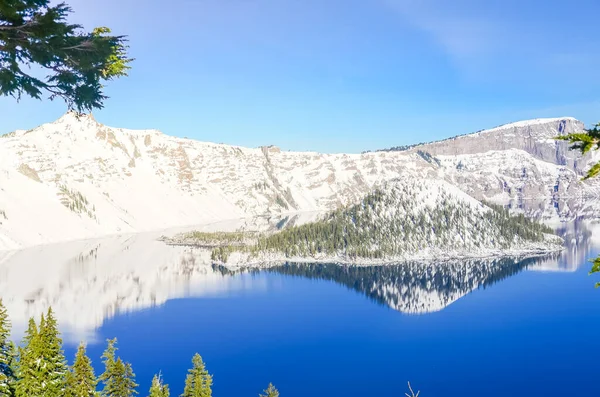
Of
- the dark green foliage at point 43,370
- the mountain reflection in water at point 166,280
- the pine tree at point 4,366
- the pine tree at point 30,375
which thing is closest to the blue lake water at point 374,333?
the mountain reflection in water at point 166,280

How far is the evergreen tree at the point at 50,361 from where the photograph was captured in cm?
2772

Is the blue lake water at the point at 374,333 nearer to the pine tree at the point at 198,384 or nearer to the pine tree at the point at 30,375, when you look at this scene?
the pine tree at the point at 198,384

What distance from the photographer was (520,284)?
143 m

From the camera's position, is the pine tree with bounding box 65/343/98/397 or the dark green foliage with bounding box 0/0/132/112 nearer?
the dark green foliage with bounding box 0/0/132/112

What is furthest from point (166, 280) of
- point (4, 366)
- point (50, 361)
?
point (4, 366)

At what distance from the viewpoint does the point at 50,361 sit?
28.4 m

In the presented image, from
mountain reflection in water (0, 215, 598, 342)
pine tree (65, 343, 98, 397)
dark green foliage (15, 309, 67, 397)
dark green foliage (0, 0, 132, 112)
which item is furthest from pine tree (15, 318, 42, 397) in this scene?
mountain reflection in water (0, 215, 598, 342)

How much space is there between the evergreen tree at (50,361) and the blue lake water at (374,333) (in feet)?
157

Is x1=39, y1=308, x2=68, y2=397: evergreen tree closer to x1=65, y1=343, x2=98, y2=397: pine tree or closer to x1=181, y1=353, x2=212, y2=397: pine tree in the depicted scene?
x1=65, y1=343, x2=98, y2=397: pine tree

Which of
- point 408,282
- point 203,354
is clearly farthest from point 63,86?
point 408,282


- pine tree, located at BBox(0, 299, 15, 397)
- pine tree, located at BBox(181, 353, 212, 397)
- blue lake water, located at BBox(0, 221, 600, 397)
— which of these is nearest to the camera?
pine tree, located at BBox(0, 299, 15, 397)

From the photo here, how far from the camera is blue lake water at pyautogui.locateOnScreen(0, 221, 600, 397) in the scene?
7681 cm

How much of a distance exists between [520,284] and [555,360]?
62159mm

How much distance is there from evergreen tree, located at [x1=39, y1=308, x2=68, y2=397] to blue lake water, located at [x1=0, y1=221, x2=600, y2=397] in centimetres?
4787
